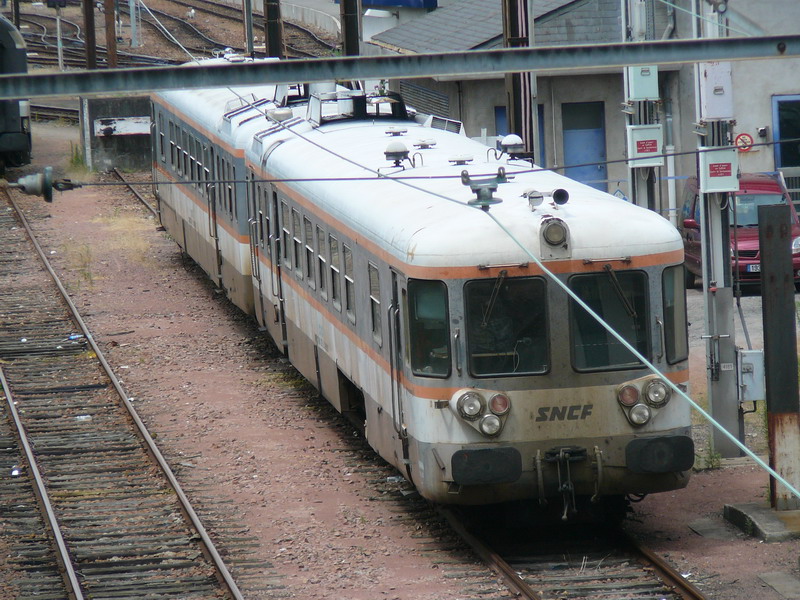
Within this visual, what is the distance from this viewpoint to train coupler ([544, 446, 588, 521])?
9.78m

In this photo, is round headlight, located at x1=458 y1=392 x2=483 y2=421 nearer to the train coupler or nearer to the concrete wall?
the train coupler

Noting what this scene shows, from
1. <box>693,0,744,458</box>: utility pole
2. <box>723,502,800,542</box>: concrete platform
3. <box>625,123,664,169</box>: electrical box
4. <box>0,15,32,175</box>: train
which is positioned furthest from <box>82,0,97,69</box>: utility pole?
<box>0,15,32,175</box>: train

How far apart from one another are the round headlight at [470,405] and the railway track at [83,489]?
6.65 ft

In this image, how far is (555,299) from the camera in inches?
389

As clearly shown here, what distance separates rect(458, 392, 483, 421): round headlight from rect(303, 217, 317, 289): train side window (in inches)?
162

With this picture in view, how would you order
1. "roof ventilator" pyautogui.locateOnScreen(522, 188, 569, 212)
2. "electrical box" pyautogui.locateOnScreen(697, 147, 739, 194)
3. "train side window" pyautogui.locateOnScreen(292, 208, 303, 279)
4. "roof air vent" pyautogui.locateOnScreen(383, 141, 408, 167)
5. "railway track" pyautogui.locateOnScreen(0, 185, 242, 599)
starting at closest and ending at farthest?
"roof ventilator" pyautogui.locateOnScreen(522, 188, 569, 212), "railway track" pyautogui.locateOnScreen(0, 185, 242, 599), "roof air vent" pyautogui.locateOnScreen(383, 141, 408, 167), "electrical box" pyautogui.locateOnScreen(697, 147, 739, 194), "train side window" pyautogui.locateOnScreen(292, 208, 303, 279)

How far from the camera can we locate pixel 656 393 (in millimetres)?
9914

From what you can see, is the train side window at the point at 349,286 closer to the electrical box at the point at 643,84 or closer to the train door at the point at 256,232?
the electrical box at the point at 643,84

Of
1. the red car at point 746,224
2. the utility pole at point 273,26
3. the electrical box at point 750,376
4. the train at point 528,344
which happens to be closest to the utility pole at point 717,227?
the electrical box at point 750,376

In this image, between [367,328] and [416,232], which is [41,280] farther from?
[416,232]

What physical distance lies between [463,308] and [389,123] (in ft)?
19.3

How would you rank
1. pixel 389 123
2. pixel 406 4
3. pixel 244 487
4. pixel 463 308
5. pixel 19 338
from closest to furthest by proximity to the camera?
pixel 463 308 < pixel 244 487 < pixel 389 123 < pixel 19 338 < pixel 406 4

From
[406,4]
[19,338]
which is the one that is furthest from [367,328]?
[406,4]

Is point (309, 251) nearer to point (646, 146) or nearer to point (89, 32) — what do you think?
point (646, 146)
